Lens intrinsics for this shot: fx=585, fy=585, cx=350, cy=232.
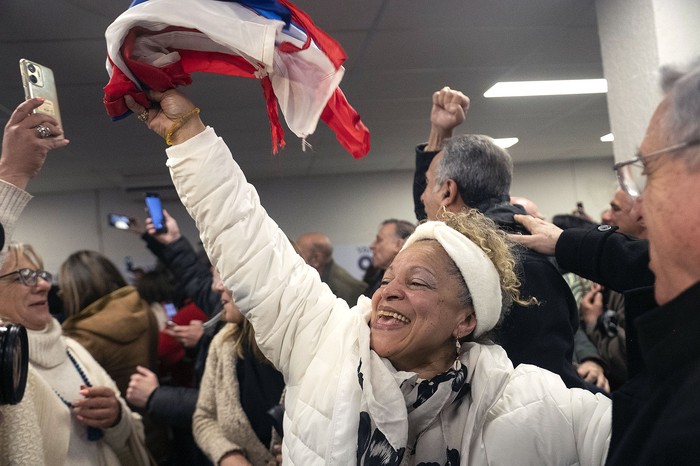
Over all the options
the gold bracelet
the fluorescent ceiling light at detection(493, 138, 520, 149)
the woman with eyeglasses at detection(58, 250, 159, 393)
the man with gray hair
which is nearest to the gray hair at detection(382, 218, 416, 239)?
the man with gray hair

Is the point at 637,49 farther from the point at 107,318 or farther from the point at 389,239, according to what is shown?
the point at 107,318

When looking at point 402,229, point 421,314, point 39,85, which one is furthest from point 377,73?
point 421,314

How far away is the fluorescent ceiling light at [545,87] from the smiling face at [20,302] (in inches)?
146

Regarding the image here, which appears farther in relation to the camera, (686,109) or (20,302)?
(20,302)

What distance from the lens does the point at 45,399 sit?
5.68 ft

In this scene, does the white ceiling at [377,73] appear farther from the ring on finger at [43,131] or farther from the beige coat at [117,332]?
the ring on finger at [43,131]

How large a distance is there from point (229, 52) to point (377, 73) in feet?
10.1

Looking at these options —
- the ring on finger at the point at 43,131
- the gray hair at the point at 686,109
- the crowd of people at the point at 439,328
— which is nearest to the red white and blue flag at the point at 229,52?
the crowd of people at the point at 439,328

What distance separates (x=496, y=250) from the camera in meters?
1.32

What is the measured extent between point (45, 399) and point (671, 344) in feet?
5.52

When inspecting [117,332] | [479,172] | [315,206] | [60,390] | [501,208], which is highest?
[315,206]

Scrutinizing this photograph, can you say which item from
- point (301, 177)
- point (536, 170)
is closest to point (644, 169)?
point (301, 177)

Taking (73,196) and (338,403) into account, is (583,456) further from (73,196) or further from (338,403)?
(73,196)

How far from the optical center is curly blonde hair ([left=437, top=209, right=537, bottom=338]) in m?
1.29
